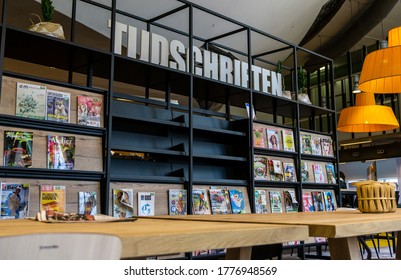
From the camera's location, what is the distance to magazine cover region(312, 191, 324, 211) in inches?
206

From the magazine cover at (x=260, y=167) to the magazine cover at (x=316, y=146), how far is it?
109cm

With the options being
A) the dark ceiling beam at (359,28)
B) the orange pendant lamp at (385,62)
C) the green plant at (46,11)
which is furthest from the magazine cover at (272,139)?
the green plant at (46,11)

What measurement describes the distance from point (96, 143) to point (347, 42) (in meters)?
6.62

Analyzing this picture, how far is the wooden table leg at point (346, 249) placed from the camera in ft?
5.23

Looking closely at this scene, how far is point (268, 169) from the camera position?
15.3 feet

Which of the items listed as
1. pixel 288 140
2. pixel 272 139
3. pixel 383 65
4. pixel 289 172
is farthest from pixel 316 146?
pixel 383 65

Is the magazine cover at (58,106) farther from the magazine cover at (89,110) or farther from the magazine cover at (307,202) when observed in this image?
the magazine cover at (307,202)

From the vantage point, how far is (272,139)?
481 cm

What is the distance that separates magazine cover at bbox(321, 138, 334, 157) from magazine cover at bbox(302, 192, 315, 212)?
705mm

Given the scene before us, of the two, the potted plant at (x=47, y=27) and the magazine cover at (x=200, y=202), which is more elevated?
the potted plant at (x=47, y=27)

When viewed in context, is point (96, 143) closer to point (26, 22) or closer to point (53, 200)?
point (53, 200)

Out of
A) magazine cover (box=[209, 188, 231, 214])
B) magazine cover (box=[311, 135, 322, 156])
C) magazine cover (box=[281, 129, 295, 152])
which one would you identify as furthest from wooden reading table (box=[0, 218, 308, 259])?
magazine cover (box=[311, 135, 322, 156])

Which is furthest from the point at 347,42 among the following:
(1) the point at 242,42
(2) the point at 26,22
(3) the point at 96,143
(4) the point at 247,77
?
(3) the point at 96,143

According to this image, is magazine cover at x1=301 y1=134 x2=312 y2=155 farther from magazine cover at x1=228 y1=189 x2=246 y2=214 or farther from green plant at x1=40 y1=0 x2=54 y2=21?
green plant at x1=40 y1=0 x2=54 y2=21
